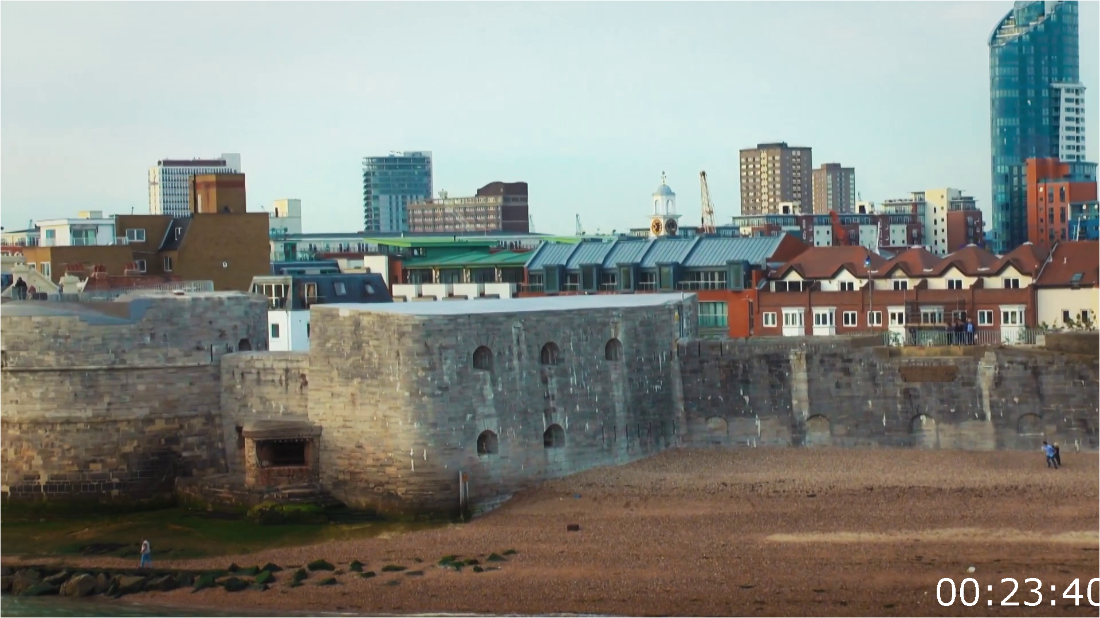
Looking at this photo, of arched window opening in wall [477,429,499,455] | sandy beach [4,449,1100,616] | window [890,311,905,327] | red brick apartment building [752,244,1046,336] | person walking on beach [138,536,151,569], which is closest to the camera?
sandy beach [4,449,1100,616]

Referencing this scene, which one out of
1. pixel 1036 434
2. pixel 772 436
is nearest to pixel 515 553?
pixel 772 436

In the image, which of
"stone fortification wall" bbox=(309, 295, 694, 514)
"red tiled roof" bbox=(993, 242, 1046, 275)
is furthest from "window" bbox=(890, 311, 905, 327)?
"stone fortification wall" bbox=(309, 295, 694, 514)

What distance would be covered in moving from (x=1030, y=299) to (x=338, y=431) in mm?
35249

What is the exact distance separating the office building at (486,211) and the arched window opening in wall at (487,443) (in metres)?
104

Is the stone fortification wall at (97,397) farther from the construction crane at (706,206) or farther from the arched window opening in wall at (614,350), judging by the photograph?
the construction crane at (706,206)

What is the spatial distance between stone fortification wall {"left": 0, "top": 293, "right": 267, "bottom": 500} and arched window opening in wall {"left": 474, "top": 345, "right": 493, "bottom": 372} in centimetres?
928

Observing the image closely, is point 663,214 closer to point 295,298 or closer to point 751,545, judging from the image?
point 295,298

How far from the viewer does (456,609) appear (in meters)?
41.2

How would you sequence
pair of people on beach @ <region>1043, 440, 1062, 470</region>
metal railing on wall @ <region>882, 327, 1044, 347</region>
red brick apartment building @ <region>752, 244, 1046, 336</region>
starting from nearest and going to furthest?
pair of people on beach @ <region>1043, 440, 1062, 470</region> < metal railing on wall @ <region>882, 327, 1044, 347</region> < red brick apartment building @ <region>752, 244, 1046, 336</region>

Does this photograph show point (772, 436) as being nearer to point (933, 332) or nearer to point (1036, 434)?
point (1036, 434)

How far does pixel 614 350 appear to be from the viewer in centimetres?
5225

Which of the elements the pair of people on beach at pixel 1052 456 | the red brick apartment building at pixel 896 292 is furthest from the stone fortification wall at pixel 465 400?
the red brick apartment building at pixel 896 292

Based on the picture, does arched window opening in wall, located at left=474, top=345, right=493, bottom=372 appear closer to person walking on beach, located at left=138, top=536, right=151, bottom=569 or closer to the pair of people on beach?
person walking on beach, located at left=138, top=536, right=151, bottom=569

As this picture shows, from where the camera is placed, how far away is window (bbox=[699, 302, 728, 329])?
80.3 m
